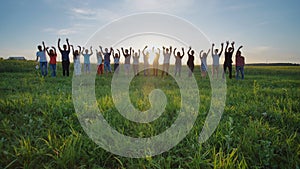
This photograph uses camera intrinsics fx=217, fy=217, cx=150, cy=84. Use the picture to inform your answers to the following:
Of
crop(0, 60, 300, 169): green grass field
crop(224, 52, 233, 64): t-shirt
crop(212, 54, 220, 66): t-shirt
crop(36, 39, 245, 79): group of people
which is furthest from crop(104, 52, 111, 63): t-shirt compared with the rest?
crop(0, 60, 300, 169): green grass field

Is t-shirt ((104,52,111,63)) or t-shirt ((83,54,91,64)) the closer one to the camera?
t-shirt ((83,54,91,64))

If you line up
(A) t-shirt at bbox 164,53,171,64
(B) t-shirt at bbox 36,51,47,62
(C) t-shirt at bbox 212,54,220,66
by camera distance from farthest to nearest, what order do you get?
1. (A) t-shirt at bbox 164,53,171,64
2. (C) t-shirt at bbox 212,54,220,66
3. (B) t-shirt at bbox 36,51,47,62

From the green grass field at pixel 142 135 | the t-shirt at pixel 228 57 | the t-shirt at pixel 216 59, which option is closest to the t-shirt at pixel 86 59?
the t-shirt at pixel 216 59

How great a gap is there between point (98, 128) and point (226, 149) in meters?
2.09

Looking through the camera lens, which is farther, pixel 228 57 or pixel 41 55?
pixel 228 57

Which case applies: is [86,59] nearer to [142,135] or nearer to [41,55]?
[41,55]

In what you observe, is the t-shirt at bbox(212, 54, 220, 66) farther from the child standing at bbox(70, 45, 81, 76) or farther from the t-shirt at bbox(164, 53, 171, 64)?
the child standing at bbox(70, 45, 81, 76)

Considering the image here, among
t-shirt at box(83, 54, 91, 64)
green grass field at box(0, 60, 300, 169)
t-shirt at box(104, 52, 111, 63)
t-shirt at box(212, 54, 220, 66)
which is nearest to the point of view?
green grass field at box(0, 60, 300, 169)

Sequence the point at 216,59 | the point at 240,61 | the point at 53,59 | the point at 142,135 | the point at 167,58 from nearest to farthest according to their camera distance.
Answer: the point at 142,135 < the point at 53,59 < the point at 240,61 < the point at 216,59 < the point at 167,58

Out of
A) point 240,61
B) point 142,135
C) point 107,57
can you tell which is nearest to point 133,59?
point 107,57

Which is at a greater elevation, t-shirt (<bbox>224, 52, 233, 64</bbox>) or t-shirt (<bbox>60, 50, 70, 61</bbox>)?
t-shirt (<bbox>60, 50, 70, 61</bbox>)

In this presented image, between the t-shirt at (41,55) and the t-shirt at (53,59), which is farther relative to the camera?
the t-shirt at (53,59)

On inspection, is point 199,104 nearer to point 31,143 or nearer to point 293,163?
point 293,163

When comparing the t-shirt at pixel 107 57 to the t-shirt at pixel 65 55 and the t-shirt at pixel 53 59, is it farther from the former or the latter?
the t-shirt at pixel 53 59
